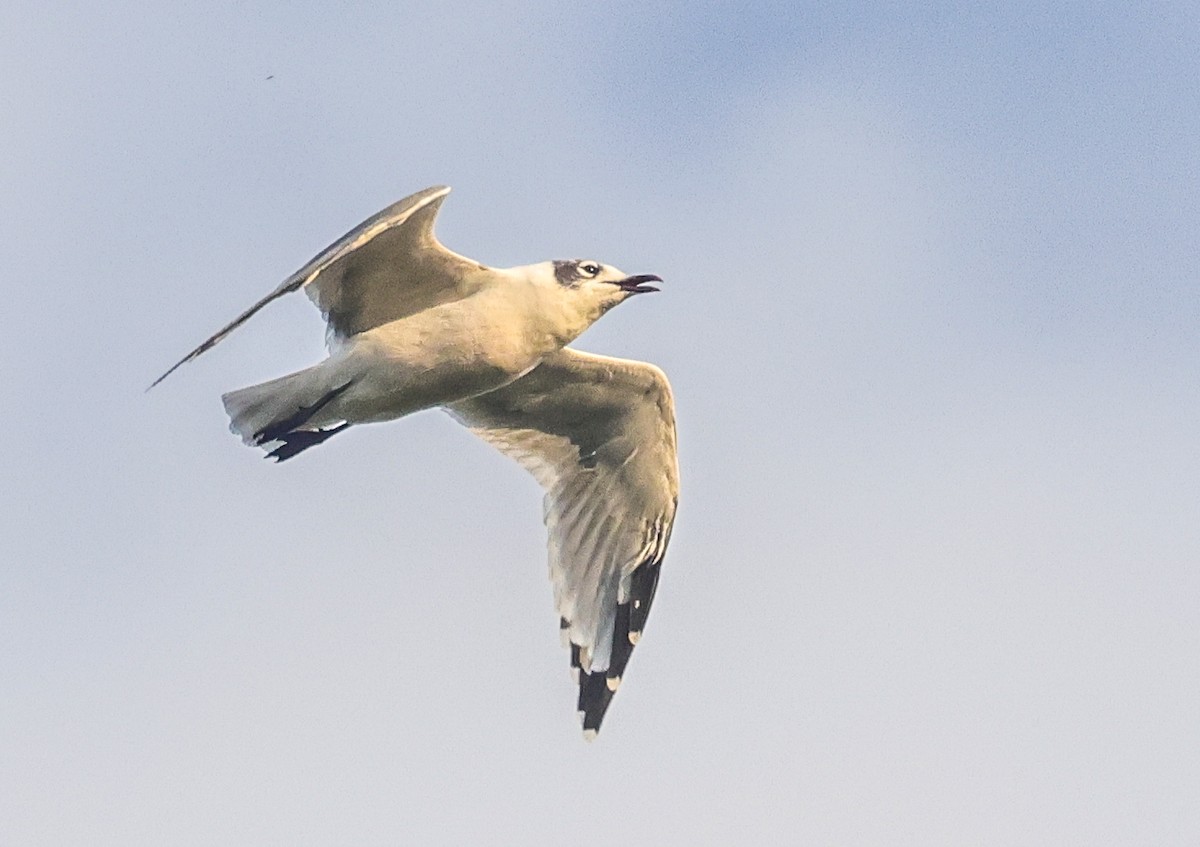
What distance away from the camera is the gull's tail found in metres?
9.68

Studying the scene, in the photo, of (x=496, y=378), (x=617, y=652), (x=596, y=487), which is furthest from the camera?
(x=617, y=652)

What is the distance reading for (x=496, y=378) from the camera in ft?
31.8

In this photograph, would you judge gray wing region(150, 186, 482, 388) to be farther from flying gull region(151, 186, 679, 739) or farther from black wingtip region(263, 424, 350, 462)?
black wingtip region(263, 424, 350, 462)

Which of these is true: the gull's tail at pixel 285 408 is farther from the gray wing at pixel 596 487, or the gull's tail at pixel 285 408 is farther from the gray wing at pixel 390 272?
the gray wing at pixel 596 487

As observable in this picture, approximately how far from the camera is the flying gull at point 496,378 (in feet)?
31.4

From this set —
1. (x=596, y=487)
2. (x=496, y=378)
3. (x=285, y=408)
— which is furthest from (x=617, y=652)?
(x=285, y=408)

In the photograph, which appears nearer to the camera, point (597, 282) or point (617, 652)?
point (597, 282)

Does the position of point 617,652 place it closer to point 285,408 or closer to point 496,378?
point 496,378

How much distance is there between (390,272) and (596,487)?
Result: 224 centimetres

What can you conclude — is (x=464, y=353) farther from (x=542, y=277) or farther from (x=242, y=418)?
(x=242, y=418)

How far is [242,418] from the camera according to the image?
9742 millimetres

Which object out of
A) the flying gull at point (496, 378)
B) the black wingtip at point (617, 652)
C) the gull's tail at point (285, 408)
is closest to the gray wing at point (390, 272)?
the flying gull at point (496, 378)

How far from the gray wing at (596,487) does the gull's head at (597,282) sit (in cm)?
87

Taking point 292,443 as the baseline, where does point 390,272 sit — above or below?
above
